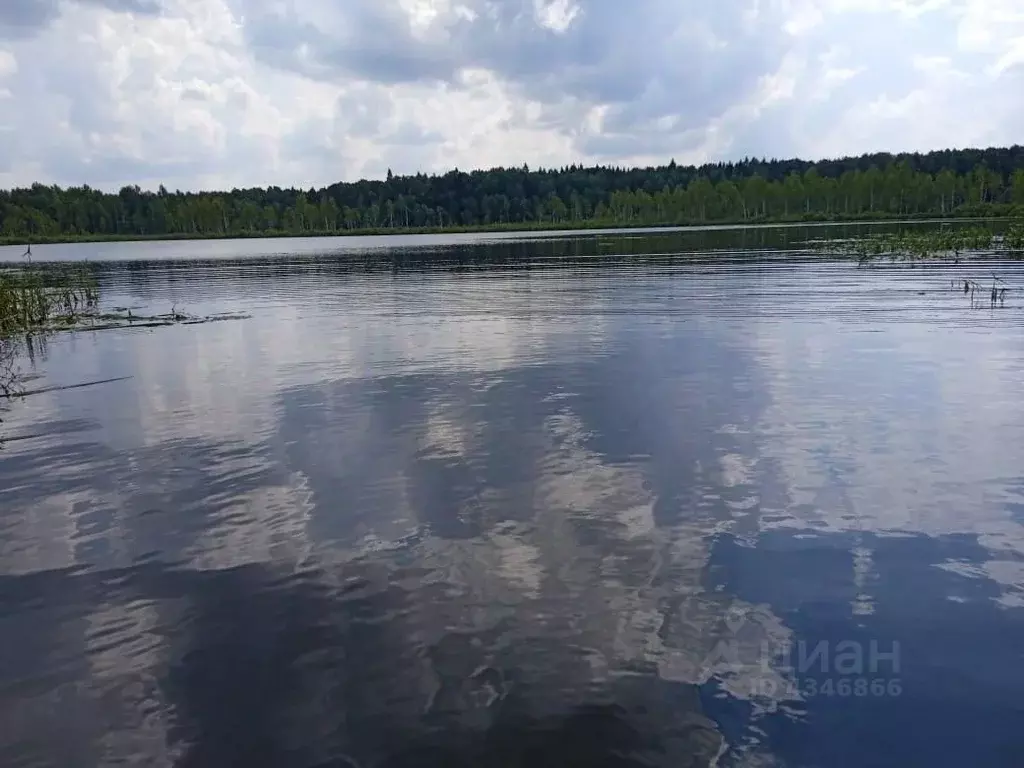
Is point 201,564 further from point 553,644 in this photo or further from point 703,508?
point 703,508

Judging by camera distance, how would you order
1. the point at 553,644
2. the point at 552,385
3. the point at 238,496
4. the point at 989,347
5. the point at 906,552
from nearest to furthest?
the point at 553,644
the point at 906,552
the point at 238,496
the point at 552,385
the point at 989,347

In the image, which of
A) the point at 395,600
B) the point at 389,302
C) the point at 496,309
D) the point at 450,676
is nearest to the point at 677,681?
the point at 450,676

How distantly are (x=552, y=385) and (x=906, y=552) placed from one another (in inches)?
538

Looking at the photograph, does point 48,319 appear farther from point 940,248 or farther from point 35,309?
point 940,248

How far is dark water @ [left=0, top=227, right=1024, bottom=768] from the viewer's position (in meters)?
8.57

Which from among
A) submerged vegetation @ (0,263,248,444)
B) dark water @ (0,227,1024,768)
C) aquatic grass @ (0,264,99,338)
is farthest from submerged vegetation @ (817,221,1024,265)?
aquatic grass @ (0,264,99,338)

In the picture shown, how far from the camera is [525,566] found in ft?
39.9

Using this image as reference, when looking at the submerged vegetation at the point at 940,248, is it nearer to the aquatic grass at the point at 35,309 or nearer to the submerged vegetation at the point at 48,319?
the submerged vegetation at the point at 48,319

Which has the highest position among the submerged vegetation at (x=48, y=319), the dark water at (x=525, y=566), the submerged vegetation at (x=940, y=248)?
the submerged vegetation at (x=940, y=248)

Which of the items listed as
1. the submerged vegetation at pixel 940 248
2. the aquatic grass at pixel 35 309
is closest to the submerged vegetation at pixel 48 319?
→ the aquatic grass at pixel 35 309

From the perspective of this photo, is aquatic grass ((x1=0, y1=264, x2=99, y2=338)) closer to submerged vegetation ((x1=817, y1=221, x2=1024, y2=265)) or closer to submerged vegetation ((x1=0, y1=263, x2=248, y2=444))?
submerged vegetation ((x1=0, y1=263, x2=248, y2=444))

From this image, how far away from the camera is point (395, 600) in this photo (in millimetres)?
11289

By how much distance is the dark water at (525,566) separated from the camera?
8570 millimetres

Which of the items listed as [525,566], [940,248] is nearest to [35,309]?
[525,566]
